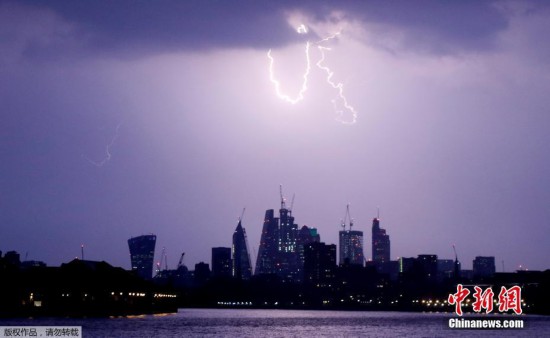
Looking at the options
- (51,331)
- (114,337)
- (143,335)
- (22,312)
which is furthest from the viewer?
(22,312)

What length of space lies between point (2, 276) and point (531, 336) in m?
118

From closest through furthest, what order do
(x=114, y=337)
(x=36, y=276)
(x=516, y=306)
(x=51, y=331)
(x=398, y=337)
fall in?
(x=51, y=331), (x=516, y=306), (x=114, y=337), (x=398, y=337), (x=36, y=276)

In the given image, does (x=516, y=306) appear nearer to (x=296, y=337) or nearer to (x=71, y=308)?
(x=296, y=337)

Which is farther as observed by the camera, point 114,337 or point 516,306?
point 114,337

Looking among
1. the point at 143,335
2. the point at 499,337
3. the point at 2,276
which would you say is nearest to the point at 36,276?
the point at 2,276

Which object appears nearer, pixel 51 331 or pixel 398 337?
pixel 51 331

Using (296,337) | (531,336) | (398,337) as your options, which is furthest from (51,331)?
(531,336)

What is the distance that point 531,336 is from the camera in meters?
150

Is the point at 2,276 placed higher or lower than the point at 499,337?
higher

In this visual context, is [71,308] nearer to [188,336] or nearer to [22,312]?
[22,312]

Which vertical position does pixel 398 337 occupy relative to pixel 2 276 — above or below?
below

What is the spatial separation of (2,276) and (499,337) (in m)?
112

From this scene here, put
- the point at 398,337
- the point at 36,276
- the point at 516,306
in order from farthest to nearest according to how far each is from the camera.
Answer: the point at 36,276 < the point at 398,337 < the point at 516,306

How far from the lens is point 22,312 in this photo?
179 meters
